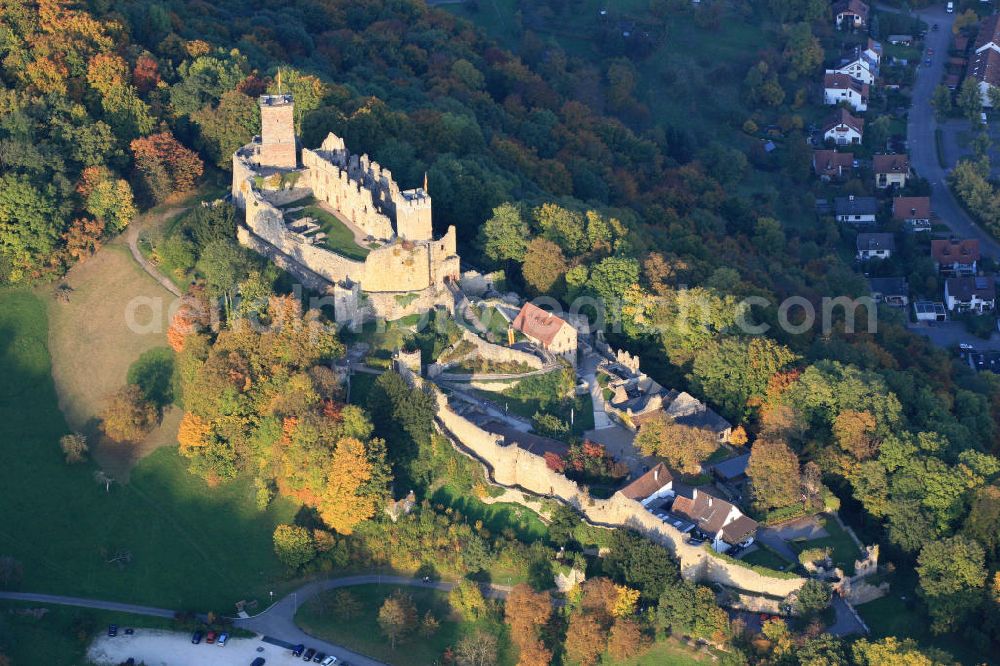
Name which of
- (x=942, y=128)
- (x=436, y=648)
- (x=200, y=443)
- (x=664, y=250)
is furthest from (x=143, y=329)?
(x=942, y=128)

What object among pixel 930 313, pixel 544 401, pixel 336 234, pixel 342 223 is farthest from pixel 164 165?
pixel 930 313

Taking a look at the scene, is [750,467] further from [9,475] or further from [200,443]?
[9,475]

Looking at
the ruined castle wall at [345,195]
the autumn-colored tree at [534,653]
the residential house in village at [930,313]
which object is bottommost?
the residential house in village at [930,313]

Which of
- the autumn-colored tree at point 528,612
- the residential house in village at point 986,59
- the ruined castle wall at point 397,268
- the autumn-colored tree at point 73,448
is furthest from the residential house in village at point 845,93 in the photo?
the autumn-colored tree at point 73,448

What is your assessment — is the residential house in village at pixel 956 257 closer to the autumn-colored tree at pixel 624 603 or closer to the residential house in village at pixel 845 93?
the residential house in village at pixel 845 93

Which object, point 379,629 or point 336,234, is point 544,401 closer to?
point 379,629

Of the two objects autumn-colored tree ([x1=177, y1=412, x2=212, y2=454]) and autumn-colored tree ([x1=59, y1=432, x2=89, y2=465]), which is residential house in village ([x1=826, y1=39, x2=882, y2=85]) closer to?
autumn-colored tree ([x1=177, y1=412, x2=212, y2=454])
